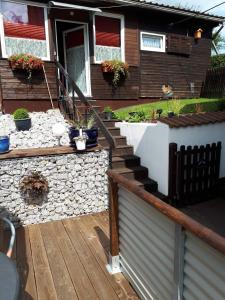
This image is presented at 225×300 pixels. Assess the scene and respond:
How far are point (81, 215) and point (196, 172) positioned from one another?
6.62ft

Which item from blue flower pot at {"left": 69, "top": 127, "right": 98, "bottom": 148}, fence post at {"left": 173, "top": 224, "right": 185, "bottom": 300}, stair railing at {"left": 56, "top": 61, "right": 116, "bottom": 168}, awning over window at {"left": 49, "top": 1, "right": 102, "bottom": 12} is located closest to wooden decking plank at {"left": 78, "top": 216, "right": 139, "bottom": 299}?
fence post at {"left": 173, "top": 224, "right": 185, "bottom": 300}

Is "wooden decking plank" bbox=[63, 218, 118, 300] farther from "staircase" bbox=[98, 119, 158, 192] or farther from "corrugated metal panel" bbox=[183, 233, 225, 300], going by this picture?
"staircase" bbox=[98, 119, 158, 192]

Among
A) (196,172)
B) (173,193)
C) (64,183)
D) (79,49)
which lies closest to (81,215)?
(64,183)

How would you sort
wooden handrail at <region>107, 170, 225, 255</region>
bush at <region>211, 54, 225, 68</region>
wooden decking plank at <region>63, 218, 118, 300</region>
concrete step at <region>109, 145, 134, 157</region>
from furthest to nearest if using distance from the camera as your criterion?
bush at <region>211, 54, 225, 68</region>
concrete step at <region>109, 145, 134, 157</region>
wooden decking plank at <region>63, 218, 118, 300</region>
wooden handrail at <region>107, 170, 225, 255</region>

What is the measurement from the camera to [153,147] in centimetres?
460

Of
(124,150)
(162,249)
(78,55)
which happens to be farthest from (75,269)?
(78,55)

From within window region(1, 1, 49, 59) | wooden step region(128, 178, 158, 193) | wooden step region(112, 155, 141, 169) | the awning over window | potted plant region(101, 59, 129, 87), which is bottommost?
wooden step region(128, 178, 158, 193)

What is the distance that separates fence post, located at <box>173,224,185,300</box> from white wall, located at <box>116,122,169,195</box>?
2.70 m

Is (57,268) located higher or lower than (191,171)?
lower

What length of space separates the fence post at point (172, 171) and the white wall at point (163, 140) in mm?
76

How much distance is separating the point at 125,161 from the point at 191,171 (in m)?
1.22

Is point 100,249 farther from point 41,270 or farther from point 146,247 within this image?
point 146,247

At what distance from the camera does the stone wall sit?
12.5ft

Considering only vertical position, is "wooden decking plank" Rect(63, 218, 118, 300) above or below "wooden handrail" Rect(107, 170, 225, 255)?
below
